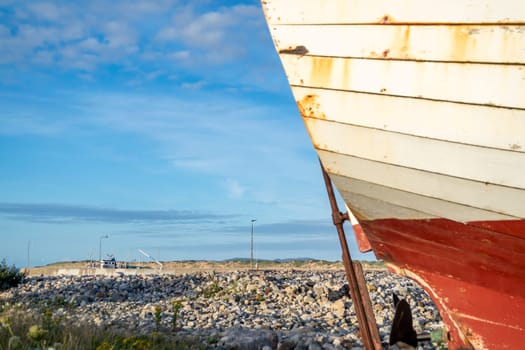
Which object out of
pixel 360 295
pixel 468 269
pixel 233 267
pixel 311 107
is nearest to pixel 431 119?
pixel 311 107

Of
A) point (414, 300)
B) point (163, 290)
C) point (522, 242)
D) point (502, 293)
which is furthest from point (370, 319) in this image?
point (163, 290)

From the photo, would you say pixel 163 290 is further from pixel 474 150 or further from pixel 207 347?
pixel 474 150

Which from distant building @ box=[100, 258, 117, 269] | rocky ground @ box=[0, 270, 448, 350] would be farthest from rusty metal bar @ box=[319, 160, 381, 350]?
distant building @ box=[100, 258, 117, 269]

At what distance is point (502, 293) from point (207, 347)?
13.0 ft

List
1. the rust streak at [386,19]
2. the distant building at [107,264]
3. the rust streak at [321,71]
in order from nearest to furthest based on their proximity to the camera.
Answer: the rust streak at [386,19] < the rust streak at [321,71] < the distant building at [107,264]

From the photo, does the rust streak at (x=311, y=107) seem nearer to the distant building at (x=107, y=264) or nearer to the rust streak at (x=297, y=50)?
the rust streak at (x=297, y=50)

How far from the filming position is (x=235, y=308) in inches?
510

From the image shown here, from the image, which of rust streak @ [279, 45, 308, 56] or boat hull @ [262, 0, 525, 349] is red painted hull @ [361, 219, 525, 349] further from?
rust streak @ [279, 45, 308, 56]

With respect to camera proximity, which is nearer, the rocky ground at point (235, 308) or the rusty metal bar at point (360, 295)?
the rusty metal bar at point (360, 295)

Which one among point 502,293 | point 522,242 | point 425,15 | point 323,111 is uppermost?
point 425,15

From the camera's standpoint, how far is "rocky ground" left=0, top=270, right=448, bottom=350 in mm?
8375

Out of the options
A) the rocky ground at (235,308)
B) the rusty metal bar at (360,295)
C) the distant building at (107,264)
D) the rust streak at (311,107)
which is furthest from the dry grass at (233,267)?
the rust streak at (311,107)

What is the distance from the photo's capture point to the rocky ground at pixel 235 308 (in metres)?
8.38

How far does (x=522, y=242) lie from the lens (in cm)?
409
